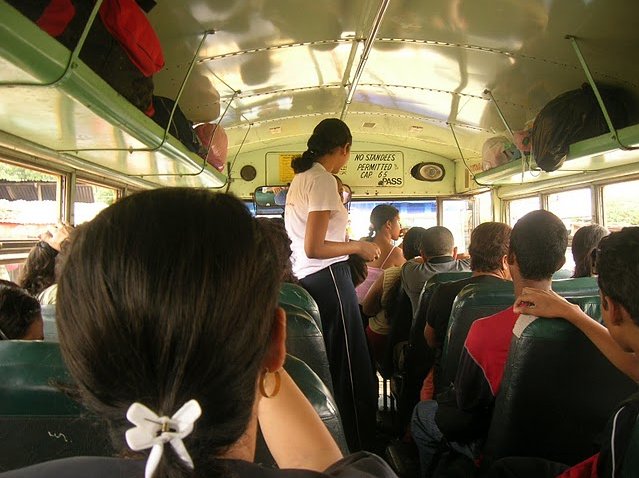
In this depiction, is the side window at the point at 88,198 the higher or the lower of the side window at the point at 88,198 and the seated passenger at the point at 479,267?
the higher

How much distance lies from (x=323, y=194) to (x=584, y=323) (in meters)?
1.22

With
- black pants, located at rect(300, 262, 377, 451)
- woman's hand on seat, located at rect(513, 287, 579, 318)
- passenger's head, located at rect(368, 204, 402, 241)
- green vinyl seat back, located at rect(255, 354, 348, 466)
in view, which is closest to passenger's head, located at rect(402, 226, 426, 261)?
passenger's head, located at rect(368, 204, 402, 241)

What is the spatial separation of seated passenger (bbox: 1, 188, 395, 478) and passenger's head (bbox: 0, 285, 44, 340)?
1654mm

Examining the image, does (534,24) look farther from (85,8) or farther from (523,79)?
(85,8)

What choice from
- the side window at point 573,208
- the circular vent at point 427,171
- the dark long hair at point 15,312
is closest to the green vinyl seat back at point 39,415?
the dark long hair at point 15,312

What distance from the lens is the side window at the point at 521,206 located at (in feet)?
19.5

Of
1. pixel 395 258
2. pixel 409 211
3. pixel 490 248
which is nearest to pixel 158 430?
pixel 490 248

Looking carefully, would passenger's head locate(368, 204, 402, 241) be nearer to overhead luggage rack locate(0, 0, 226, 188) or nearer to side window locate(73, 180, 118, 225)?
overhead luggage rack locate(0, 0, 226, 188)

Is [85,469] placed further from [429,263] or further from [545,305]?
[429,263]

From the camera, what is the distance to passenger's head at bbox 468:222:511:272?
Result: 8.71 feet

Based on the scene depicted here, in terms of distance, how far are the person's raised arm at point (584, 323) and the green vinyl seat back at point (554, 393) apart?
0.09ft

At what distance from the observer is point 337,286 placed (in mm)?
2453

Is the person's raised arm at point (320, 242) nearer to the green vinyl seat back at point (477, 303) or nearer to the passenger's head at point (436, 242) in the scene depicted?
the green vinyl seat back at point (477, 303)

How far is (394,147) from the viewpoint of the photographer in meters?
7.74
